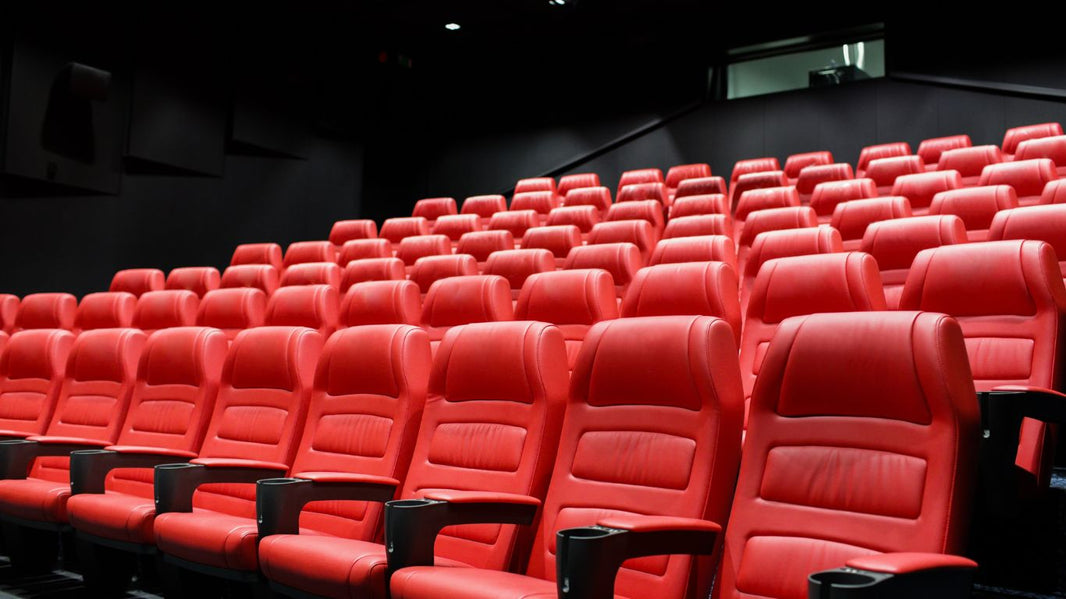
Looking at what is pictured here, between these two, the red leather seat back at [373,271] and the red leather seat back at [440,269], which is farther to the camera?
the red leather seat back at [373,271]

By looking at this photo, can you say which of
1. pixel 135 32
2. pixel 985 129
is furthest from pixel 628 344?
pixel 985 129

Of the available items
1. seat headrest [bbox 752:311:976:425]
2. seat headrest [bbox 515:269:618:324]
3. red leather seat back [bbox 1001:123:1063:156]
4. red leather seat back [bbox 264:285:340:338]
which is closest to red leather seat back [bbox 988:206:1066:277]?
seat headrest [bbox 515:269:618:324]

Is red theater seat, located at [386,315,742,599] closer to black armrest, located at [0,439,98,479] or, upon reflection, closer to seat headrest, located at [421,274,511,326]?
seat headrest, located at [421,274,511,326]

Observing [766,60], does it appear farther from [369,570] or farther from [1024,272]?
[369,570]

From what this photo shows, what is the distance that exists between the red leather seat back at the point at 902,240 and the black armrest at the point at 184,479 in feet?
3.44

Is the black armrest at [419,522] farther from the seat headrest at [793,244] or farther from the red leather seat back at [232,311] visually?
the red leather seat back at [232,311]

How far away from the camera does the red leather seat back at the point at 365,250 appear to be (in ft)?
8.87

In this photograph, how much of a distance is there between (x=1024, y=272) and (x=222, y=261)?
135 inches

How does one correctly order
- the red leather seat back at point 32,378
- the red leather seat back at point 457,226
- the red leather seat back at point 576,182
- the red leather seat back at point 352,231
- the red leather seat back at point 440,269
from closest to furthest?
the red leather seat back at point 32,378, the red leather seat back at point 440,269, the red leather seat back at point 457,226, the red leather seat back at point 352,231, the red leather seat back at point 576,182

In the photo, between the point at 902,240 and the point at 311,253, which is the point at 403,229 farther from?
the point at 902,240

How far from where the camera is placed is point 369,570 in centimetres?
87

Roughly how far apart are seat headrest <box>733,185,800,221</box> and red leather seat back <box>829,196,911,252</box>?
16.0 inches

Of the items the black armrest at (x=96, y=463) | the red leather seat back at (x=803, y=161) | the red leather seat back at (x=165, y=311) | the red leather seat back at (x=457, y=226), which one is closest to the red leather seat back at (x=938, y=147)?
the red leather seat back at (x=803, y=161)

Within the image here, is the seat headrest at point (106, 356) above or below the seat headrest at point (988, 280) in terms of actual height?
below
